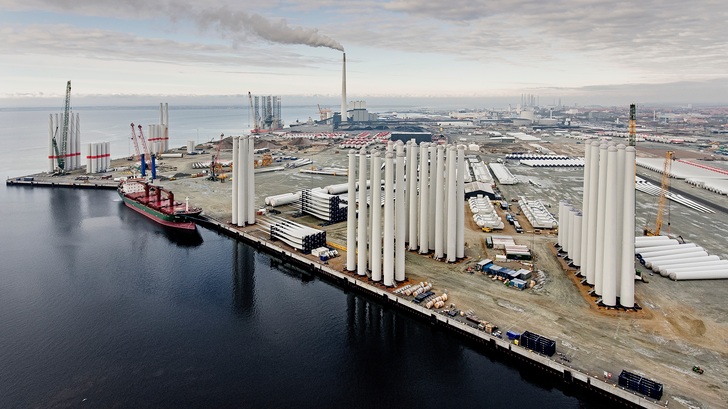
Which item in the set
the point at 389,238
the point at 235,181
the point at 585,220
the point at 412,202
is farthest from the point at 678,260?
the point at 235,181

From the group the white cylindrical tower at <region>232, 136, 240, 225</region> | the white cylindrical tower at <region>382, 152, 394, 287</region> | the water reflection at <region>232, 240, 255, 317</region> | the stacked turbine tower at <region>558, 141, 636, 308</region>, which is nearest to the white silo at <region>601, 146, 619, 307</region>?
the stacked turbine tower at <region>558, 141, 636, 308</region>

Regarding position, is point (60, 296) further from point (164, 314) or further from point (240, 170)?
point (240, 170)

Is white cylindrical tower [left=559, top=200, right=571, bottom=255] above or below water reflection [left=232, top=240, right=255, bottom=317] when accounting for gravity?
above

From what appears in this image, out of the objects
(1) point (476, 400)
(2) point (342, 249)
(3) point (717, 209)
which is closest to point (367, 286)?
(2) point (342, 249)

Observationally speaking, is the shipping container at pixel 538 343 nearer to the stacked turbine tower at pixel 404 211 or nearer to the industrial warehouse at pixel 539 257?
the industrial warehouse at pixel 539 257

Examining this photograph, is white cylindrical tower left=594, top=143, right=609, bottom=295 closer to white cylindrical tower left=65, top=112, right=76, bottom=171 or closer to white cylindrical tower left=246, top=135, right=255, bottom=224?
white cylindrical tower left=246, top=135, right=255, bottom=224
